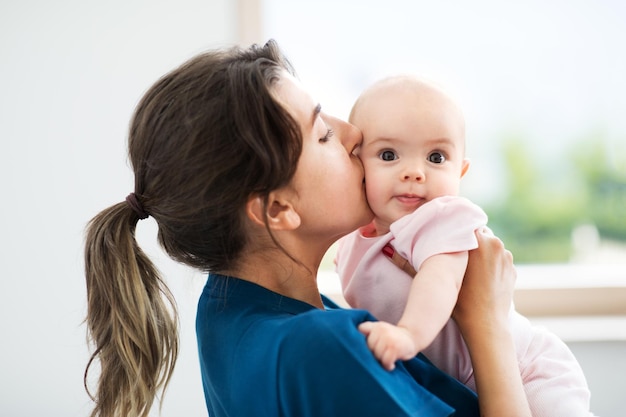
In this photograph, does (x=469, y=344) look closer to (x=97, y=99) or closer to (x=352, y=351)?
(x=352, y=351)

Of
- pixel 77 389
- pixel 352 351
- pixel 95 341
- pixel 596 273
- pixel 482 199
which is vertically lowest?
pixel 77 389

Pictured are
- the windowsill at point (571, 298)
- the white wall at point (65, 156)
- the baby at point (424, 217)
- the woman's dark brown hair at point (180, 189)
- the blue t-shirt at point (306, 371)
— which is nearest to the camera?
the blue t-shirt at point (306, 371)

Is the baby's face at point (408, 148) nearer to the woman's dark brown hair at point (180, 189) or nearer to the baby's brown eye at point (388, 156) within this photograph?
the baby's brown eye at point (388, 156)

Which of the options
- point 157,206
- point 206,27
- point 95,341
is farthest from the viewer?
point 206,27

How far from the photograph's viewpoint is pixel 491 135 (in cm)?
279

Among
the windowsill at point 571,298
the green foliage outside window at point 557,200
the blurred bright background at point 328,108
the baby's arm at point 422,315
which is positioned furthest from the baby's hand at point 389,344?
the green foliage outside window at point 557,200

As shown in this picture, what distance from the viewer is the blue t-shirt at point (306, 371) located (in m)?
1.04

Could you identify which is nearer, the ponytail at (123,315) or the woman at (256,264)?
the woman at (256,264)

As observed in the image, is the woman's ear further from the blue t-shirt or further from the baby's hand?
the baby's hand

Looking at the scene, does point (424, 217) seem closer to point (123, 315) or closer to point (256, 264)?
point (256, 264)

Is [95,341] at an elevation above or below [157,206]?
below

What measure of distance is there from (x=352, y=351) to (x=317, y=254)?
1.11 feet

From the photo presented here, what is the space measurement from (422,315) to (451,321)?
26cm

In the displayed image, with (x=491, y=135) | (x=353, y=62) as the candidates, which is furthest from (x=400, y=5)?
(x=491, y=135)
